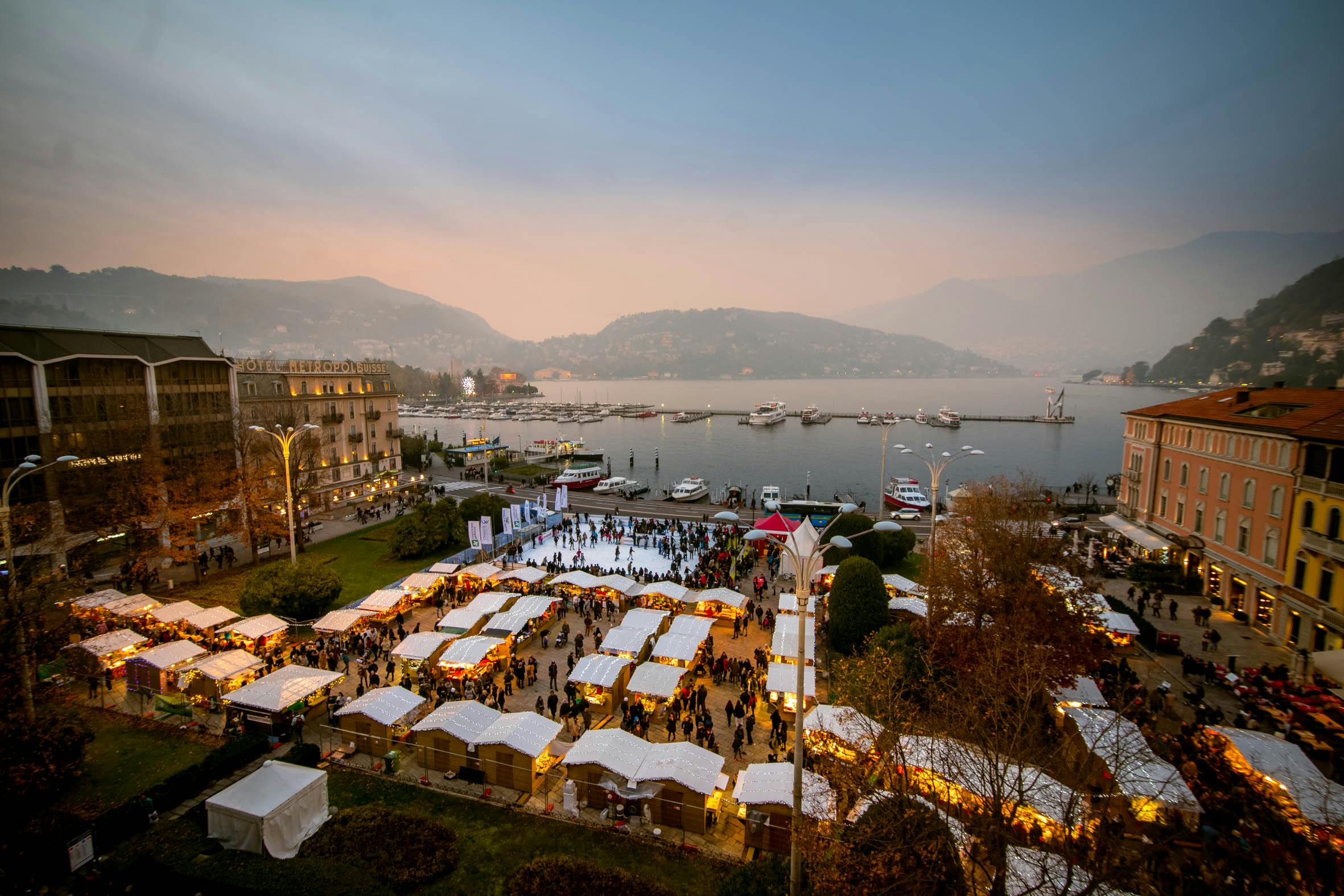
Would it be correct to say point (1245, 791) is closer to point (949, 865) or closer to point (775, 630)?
point (949, 865)

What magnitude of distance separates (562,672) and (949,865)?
1494 centimetres

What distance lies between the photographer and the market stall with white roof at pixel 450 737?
14844mm

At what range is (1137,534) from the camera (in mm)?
32656

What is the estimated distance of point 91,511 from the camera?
27406 mm

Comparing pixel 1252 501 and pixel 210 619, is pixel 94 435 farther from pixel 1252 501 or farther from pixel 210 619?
pixel 1252 501

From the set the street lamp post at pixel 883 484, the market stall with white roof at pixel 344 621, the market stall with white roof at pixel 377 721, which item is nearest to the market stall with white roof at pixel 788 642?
the market stall with white roof at pixel 377 721

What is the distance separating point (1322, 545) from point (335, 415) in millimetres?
57630

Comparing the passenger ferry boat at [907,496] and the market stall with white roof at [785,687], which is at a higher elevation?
the market stall with white roof at [785,687]

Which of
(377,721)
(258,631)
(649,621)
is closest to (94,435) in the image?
(258,631)

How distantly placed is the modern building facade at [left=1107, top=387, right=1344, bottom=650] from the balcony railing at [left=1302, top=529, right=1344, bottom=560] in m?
0.04

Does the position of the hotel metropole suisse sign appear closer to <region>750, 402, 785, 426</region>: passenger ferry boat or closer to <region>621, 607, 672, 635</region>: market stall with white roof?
<region>621, 607, 672, 635</region>: market stall with white roof

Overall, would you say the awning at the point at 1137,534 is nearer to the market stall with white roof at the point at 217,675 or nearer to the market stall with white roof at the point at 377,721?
the market stall with white roof at the point at 377,721

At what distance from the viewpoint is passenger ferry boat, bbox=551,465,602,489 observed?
198ft

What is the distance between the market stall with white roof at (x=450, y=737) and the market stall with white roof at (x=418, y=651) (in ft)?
14.7
